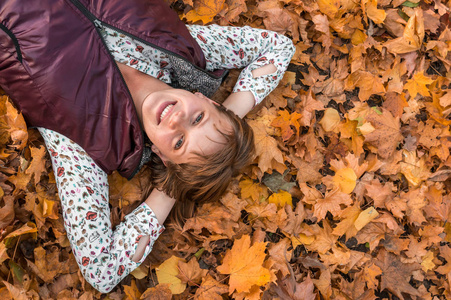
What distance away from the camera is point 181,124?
6.23ft

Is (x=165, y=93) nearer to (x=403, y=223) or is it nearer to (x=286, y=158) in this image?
(x=286, y=158)

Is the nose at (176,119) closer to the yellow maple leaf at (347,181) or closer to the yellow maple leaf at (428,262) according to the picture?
the yellow maple leaf at (347,181)

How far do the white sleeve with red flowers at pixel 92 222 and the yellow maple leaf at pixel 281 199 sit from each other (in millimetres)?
829

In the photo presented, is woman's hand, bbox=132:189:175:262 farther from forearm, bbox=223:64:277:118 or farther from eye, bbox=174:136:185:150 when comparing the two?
forearm, bbox=223:64:277:118

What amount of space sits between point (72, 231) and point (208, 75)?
126 cm

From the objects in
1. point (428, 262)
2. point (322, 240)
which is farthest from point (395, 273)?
point (322, 240)

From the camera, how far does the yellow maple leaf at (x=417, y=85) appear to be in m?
2.60

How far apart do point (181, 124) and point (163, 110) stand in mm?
136

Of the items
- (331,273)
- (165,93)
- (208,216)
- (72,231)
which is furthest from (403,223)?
(72,231)

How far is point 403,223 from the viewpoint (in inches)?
100.0

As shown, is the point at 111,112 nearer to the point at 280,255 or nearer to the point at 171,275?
the point at 171,275

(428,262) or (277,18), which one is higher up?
(277,18)

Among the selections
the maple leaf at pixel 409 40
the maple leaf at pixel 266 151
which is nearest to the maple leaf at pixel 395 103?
the maple leaf at pixel 409 40

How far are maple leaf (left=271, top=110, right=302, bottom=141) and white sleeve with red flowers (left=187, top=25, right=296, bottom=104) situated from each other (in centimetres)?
20
